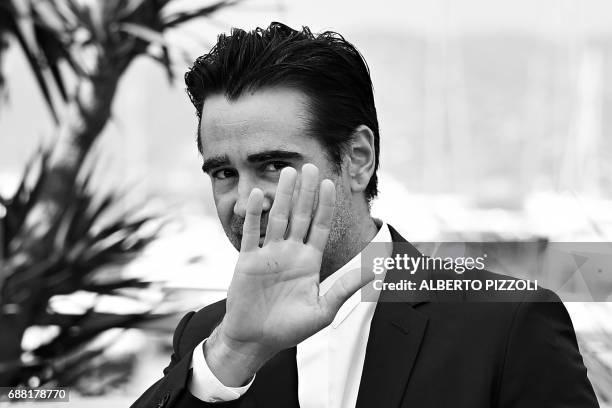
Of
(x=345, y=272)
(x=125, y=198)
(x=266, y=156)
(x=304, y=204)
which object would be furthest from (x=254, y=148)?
(x=125, y=198)

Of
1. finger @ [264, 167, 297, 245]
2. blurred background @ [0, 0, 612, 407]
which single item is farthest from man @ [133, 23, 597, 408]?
blurred background @ [0, 0, 612, 407]

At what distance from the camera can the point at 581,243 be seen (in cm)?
256

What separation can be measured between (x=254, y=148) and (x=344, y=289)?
13.5 inches

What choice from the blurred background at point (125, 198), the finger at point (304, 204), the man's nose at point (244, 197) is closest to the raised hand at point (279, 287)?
the finger at point (304, 204)

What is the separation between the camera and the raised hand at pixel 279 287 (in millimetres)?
1293

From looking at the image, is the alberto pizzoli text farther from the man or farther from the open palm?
the open palm

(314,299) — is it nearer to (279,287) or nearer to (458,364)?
(279,287)

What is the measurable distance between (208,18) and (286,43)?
6.17 ft

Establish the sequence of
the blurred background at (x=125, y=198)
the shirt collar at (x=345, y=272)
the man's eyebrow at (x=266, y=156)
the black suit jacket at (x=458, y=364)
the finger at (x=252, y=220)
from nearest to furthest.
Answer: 1. the finger at (x=252, y=220)
2. the black suit jacket at (x=458, y=364)
3. the man's eyebrow at (x=266, y=156)
4. the shirt collar at (x=345, y=272)
5. the blurred background at (x=125, y=198)

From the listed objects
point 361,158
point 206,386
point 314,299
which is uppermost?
point 361,158

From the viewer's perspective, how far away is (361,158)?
1699 millimetres

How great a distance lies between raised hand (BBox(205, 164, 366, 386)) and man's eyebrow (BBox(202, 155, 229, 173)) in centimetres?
24

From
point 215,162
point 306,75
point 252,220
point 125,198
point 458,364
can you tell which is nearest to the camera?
point 252,220

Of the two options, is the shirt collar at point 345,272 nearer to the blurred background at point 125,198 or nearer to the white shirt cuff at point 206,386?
the white shirt cuff at point 206,386
